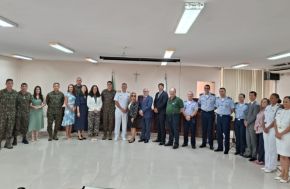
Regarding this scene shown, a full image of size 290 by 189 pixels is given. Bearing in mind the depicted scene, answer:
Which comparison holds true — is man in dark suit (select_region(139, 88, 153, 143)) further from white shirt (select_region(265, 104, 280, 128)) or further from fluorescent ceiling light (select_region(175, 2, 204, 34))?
white shirt (select_region(265, 104, 280, 128))

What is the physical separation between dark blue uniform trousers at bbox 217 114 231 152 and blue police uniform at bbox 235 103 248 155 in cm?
21

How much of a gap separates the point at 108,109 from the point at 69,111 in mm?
1072

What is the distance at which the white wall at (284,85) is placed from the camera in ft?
36.8

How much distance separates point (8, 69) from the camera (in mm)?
11406

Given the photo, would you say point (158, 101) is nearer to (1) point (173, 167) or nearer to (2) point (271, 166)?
(1) point (173, 167)

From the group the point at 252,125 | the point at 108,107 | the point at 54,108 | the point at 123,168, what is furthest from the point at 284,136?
the point at 54,108

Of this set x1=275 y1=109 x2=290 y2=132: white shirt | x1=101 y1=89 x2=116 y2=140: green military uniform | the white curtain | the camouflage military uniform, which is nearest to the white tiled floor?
x1=275 y1=109 x2=290 y2=132: white shirt

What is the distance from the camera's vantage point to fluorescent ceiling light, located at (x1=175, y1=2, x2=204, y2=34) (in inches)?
Answer: 133

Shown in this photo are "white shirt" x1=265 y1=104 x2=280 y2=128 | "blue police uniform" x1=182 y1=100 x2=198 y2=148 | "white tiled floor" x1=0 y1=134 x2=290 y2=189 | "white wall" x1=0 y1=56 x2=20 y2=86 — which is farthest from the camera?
"white wall" x1=0 y1=56 x2=20 y2=86

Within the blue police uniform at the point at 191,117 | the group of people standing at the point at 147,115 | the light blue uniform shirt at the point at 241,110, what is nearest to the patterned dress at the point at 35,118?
the group of people standing at the point at 147,115

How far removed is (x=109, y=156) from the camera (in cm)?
569

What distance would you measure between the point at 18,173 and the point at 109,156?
6.13ft

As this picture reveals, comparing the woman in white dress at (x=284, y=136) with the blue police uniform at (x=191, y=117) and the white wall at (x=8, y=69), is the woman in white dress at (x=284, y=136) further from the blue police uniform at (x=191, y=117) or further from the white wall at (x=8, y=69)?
the white wall at (x=8, y=69)

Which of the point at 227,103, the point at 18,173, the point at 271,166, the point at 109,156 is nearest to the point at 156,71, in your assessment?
the point at 227,103
